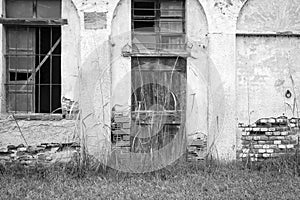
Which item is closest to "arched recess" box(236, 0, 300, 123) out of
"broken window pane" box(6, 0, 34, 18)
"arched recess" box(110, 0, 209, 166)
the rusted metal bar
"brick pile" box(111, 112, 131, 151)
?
"arched recess" box(110, 0, 209, 166)

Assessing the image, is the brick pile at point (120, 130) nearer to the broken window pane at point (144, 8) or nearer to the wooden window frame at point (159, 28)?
the wooden window frame at point (159, 28)

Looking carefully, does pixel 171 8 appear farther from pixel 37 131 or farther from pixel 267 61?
pixel 37 131

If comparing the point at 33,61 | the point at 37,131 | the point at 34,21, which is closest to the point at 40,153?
the point at 37,131

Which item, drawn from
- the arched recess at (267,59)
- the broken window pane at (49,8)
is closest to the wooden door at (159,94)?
the arched recess at (267,59)

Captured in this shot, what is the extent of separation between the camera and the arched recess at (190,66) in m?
7.10

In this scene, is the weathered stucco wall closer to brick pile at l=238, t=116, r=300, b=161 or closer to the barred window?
brick pile at l=238, t=116, r=300, b=161

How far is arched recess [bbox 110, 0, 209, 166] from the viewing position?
7.10 meters

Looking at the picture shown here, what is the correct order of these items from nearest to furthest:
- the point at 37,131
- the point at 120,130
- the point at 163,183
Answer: the point at 163,183 < the point at 37,131 < the point at 120,130

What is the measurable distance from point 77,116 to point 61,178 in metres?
1.19

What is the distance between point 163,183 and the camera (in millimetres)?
5941

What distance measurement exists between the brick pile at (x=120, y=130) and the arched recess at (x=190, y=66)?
4.7 inches

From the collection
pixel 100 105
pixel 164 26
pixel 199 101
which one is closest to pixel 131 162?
pixel 100 105

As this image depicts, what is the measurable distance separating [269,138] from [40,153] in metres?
3.85

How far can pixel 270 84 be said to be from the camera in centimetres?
721
